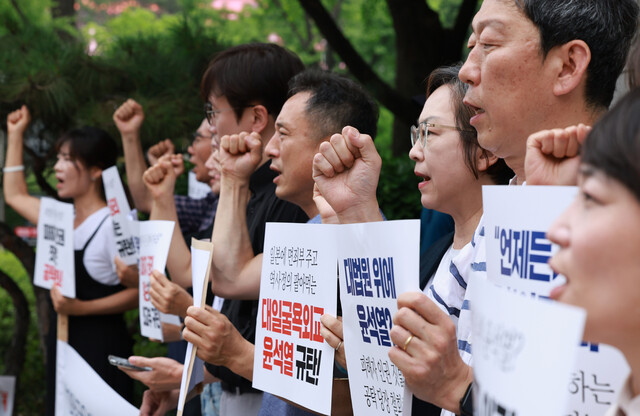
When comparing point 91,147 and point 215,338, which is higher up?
point 91,147

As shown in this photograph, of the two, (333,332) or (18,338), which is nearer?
(333,332)

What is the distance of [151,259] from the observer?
3383mm

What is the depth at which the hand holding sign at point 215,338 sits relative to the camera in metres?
2.54

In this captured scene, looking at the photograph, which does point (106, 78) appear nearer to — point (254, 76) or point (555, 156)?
point (254, 76)

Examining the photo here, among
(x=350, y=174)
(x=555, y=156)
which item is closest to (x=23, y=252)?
(x=350, y=174)

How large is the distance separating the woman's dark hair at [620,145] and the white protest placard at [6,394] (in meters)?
4.58

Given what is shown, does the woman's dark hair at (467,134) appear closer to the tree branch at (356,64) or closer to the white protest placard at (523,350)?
the white protest placard at (523,350)

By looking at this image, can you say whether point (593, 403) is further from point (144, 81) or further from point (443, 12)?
point (443, 12)

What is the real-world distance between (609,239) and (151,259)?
2.54 metres

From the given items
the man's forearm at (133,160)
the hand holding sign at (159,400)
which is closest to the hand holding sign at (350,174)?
the hand holding sign at (159,400)

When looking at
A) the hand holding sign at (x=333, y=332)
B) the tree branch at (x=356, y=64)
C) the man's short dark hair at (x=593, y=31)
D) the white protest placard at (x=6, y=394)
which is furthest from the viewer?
the tree branch at (x=356, y=64)

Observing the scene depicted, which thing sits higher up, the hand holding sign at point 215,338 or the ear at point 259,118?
the ear at point 259,118

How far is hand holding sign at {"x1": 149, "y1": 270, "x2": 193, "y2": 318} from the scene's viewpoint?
3.14 meters


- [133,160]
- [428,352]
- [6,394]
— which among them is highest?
[133,160]
